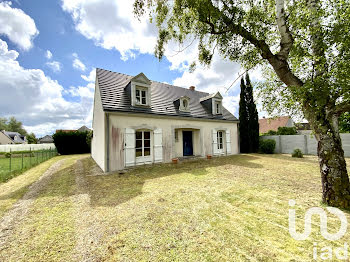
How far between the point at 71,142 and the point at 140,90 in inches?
636

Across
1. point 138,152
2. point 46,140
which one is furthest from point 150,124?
point 46,140

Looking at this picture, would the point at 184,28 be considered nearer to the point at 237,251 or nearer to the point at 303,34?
the point at 303,34

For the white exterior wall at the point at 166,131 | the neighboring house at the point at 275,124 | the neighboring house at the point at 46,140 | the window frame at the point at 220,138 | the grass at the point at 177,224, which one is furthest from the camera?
the neighboring house at the point at 46,140

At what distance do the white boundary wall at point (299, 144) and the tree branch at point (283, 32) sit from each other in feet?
35.0

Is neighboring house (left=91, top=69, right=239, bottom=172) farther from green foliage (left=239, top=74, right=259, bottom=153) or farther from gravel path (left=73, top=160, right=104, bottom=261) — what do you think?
gravel path (left=73, top=160, right=104, bottom=261)

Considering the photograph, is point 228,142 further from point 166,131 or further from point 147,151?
point 147,151

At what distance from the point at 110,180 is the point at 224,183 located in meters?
4.51

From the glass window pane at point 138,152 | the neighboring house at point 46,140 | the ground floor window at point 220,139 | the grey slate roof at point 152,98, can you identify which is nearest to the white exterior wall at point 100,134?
the grey slate roof at point 152,98

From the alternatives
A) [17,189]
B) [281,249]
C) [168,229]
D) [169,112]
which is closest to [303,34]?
[281,249]

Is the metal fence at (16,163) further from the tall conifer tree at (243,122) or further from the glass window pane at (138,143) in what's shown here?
the tall conifer tree at (243,122)

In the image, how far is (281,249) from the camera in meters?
2.11

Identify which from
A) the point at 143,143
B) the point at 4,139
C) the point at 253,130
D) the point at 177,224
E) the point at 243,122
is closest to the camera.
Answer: the point at 177,224

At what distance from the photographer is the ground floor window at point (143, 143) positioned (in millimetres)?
8281

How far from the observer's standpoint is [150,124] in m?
8.70
